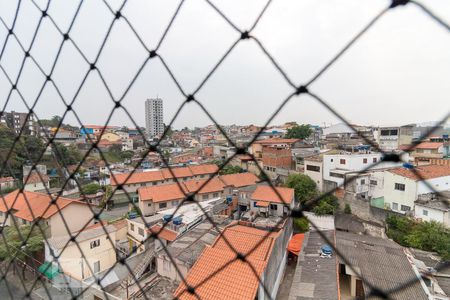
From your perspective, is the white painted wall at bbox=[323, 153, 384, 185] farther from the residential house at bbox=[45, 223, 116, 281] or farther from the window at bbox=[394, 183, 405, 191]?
the residential house at bbox=[45, 223, 116, 281]

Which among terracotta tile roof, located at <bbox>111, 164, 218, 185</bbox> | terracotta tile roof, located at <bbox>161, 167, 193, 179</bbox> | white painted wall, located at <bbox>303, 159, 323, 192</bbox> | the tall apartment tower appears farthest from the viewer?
the tall apartment tower

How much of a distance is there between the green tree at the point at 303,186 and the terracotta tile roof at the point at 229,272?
9.10ft

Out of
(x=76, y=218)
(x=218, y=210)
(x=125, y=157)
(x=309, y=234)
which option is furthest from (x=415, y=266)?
(x=125, y=157)

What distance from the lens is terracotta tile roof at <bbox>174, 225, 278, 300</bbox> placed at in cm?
245

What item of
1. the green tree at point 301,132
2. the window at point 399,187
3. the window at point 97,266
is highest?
the green tree at point 301,132

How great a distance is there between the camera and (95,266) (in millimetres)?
4062

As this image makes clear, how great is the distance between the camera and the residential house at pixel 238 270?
2.46 metres

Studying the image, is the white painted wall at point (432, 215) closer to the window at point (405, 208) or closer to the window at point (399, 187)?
the window at point (405, 208)

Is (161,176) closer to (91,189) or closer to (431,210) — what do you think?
(91,189)

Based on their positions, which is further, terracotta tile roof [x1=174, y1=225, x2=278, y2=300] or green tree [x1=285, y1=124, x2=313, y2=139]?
green tree [x1=285, y1=124, x2=313, y2=139]

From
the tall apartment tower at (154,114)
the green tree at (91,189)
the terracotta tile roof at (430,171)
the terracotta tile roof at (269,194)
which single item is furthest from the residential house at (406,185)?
the tall apartment tower at (154,114)

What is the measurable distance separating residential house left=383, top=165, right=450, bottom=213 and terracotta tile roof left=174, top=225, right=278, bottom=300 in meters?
3.01

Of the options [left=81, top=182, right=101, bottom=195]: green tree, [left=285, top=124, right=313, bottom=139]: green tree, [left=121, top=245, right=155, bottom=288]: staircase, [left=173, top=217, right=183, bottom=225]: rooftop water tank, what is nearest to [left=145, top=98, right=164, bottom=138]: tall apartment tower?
[left=285, top=124, right=313, bottom=139]: green tree

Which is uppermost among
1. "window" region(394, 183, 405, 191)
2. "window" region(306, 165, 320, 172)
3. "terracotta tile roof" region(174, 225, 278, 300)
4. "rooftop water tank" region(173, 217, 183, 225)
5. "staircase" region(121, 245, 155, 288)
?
"window" region(306, 165, 320, 172)
